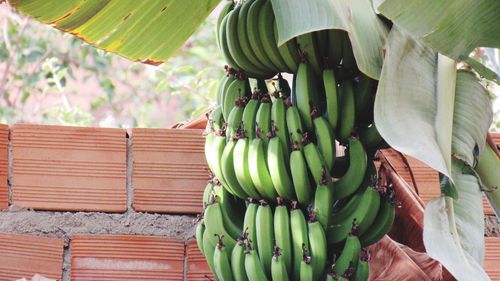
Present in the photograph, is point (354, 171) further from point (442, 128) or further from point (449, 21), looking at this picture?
point (449, 21)

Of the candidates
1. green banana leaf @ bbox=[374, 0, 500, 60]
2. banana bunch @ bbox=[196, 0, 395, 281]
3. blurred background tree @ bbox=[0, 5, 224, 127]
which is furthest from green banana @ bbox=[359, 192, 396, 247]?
blurred background tree @ bbox=[0, 5, 224, 127]

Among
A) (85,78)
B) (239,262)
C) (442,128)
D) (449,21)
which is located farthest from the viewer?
(85,78)

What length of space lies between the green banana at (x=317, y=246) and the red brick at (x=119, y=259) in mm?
563

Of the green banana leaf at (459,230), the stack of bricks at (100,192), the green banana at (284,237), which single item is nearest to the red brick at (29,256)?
the stack of bricks at (100,192)

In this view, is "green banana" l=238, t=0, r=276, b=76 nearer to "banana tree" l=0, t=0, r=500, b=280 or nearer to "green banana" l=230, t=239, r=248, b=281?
"banana tree" l=0, t=0, r=500, b=280

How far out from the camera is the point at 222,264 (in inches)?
62.4

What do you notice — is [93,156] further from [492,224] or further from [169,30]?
[492,224]

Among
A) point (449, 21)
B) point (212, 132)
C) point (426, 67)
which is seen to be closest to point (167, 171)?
point (212, 132)

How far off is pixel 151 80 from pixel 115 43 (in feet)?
11.9

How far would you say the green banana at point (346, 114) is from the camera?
5.26 ft

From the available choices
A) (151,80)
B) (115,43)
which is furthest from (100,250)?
(151,80)

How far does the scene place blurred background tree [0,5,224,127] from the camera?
3880mm

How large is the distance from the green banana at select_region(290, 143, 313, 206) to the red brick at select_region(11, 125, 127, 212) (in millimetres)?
589

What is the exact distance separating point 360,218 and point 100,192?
2.27ft
